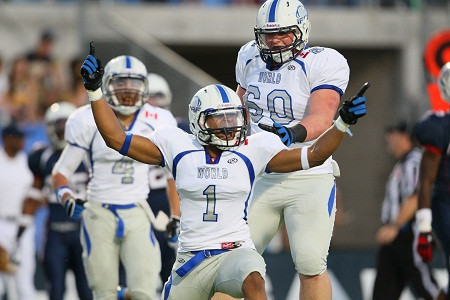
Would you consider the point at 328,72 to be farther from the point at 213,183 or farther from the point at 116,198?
the point at 116,198

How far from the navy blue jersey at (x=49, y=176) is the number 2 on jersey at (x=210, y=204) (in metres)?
2.94

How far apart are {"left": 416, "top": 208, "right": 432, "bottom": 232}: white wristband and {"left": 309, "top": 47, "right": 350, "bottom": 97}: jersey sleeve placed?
1.61 metres

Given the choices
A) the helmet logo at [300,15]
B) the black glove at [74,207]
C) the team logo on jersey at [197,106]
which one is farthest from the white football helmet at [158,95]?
the team logo on jersey at [197,106]

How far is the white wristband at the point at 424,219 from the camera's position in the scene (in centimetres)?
810

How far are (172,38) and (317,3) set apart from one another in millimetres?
2486

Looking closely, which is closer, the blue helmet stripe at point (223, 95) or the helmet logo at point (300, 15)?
the blue helmet stripe at point (223, 95)

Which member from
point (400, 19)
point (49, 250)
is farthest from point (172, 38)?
point (49, 250)

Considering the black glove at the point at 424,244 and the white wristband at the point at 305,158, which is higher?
the white wristband at the point at 305,158

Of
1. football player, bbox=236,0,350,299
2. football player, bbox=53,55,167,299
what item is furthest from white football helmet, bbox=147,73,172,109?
football player, bbox=236,0,350,299

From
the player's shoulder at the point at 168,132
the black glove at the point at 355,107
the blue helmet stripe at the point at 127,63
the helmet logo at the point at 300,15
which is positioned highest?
the helmet logo at the point at 300,15

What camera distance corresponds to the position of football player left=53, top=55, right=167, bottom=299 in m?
8.02

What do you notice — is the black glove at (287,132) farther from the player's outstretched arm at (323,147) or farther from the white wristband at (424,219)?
the white wristband at (424,219)

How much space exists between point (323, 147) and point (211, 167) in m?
0.65

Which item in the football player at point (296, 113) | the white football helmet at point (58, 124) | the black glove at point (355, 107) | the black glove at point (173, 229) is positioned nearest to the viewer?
the black glove at point (355, 107)
